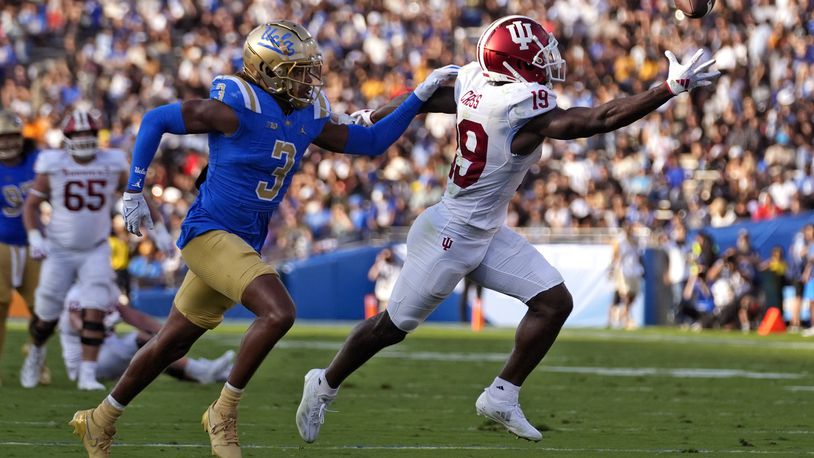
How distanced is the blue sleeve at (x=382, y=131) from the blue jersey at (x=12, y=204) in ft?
14.1

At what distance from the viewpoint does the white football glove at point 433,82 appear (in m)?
7.14

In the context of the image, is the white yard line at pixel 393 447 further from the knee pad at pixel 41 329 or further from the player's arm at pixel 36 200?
the knee pad at pixel 41 329

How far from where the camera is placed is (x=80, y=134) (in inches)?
398

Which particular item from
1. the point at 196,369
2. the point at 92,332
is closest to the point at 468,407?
the point at 196,369

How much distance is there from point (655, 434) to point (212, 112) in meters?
3.05

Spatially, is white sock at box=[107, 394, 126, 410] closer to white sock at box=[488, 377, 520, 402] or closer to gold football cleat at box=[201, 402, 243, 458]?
gold football cleat at box=[201, 402, 243, 458]

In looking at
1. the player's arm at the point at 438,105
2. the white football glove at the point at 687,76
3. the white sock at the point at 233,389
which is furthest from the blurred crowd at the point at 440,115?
the white sock at the point at 233,389

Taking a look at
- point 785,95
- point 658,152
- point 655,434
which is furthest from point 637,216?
point 655,434

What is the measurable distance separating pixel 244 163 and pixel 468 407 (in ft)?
10.9

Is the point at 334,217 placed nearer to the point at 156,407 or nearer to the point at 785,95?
the point at 785,95

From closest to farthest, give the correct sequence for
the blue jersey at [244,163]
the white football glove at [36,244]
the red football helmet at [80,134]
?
1. the blue jersey at [244,163]
2. the white football glove at [36,244]
3. the red football helmet at [80,134]

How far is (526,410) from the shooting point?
906 centimetres

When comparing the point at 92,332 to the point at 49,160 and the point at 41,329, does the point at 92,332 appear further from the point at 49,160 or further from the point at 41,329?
the point at 49,160

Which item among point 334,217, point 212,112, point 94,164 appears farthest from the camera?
point 334,217
